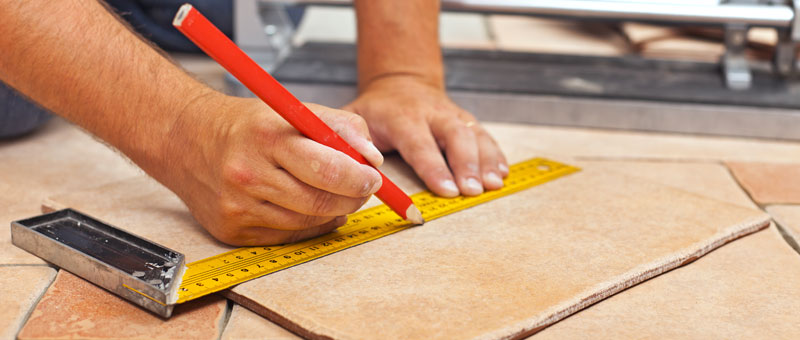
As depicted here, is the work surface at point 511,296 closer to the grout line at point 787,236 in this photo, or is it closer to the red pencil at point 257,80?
the grout line at point 787,236

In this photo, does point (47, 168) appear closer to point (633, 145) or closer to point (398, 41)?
point (398, 41)

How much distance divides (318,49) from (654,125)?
96 centimetres

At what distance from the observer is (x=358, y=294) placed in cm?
89

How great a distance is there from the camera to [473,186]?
1.24 metres

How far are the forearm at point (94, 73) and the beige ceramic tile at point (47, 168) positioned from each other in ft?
0.47

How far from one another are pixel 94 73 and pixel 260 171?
0.29 m

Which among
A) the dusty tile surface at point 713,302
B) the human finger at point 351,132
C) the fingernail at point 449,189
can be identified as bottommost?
the dusty tile surface at point 713,302

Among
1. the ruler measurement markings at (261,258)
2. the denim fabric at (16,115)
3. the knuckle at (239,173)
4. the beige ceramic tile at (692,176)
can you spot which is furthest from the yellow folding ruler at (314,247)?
the denim fabric at (16,115)

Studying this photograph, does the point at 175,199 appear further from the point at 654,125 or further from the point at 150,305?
the point at 654,125

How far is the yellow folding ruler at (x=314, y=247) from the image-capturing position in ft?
2.95

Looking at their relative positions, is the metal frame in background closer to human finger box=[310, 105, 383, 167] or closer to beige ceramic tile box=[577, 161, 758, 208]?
beige ceramic tile box=[577, 161, 758, 208]

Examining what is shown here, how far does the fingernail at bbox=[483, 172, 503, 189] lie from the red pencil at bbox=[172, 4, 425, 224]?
0.95ft

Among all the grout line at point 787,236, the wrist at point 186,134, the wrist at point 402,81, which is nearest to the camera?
the wrist at point 186,134

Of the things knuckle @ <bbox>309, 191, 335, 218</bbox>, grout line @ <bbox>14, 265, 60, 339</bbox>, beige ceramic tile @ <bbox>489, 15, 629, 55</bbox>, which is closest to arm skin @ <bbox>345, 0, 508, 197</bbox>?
knuckle @ <bbox>309, 191, 335, 218</bbox>
